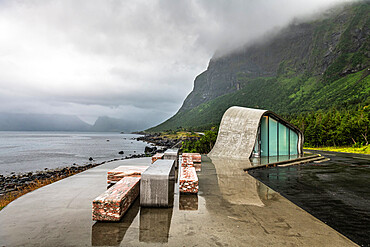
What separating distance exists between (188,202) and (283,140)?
1434cm

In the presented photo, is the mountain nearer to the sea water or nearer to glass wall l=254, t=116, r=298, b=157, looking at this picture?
the sea water

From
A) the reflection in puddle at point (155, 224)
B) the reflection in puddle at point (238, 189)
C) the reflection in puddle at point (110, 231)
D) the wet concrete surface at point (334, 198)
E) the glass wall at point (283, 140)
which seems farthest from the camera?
the glass wall at point (283, 140)

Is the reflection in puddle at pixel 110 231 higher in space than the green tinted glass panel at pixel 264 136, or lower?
lower

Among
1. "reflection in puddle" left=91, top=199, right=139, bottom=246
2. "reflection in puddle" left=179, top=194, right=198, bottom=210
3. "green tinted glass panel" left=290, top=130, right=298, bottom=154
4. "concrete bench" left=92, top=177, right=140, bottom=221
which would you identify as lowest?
"reflection in puddle" left=179, top=194, right=198, bottom=210

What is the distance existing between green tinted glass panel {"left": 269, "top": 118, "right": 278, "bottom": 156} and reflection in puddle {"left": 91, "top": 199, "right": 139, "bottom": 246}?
14720 mm

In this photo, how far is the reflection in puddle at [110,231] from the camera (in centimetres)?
338

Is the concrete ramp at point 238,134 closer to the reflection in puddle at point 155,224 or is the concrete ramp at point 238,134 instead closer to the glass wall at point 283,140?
the glass wall at point 283,140

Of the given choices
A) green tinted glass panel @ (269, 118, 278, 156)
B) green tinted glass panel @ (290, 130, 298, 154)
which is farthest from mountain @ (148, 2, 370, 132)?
green tinted glass panel @ (269, 118, 278, 156)

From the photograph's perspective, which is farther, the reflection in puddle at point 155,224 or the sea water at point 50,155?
the sea water at point 50,155

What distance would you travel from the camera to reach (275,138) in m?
17.2

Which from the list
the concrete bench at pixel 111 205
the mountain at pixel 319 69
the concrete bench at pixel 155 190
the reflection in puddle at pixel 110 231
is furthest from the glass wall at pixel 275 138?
the mountain at pixel 319 69

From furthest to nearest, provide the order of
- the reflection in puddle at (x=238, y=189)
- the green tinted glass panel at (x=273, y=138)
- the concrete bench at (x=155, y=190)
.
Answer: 1. the green tinted glass panel at (x=273, y=138)
2. the reflection in puddle at (x=238, y=189)
3. the concrete bench at (x=155, y=190)

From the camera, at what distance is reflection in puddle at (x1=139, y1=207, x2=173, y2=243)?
353 cm

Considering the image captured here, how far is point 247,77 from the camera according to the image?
200 meters
